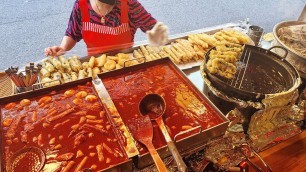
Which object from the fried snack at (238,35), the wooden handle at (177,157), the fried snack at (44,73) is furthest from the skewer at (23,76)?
the fried snack at (238,35)

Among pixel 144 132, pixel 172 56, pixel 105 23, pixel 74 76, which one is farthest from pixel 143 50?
pixel 144 132

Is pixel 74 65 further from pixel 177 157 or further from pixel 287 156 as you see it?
pixel 287 156

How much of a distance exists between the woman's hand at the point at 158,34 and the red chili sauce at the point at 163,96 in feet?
2.08

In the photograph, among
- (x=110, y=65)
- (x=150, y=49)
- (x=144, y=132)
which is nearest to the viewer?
(x=144, y=132)

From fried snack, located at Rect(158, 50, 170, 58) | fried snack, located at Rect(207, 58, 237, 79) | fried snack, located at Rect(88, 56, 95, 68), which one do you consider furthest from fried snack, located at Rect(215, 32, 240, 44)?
fried snack, located at Rect(88, 56, 95, 68)

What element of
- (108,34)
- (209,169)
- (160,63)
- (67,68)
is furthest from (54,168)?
(108,34)

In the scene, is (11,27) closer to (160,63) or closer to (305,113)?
(160,63)

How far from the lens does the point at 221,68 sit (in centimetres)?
192

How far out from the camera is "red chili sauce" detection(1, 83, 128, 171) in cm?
130

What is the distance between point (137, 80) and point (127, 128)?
49cm

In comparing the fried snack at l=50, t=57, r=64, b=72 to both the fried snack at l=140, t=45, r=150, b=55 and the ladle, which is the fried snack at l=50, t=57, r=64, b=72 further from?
the ladle

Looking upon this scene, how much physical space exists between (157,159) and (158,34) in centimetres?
162

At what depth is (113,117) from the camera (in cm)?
149

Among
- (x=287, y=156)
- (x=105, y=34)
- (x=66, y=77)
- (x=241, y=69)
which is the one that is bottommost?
(x=287, y=156)
